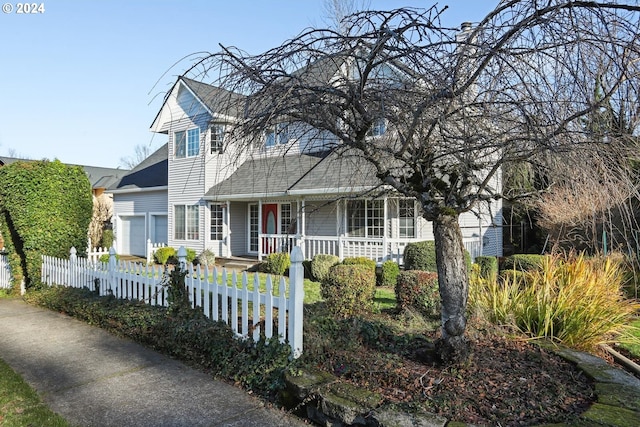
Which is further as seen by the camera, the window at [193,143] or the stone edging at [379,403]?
the window at [193,143]

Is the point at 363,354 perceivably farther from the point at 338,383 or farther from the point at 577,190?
the point at 577,190

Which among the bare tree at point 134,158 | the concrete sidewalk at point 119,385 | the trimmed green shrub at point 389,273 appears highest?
the bare tree at point 134,158

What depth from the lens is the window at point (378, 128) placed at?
346cm

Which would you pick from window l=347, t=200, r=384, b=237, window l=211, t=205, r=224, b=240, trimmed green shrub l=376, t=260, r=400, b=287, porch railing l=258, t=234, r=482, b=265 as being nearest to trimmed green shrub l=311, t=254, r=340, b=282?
porch railing l=258, t=234, r=482, b=265

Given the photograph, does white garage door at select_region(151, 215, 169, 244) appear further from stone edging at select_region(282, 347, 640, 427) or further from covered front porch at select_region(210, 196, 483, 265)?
stone edging at select_region(282, 347, 640, 427)

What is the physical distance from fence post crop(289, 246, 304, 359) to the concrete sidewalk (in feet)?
2.05

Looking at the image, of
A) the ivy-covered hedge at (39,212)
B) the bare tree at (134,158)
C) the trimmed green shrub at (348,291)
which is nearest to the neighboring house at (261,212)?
the ivy-covered hedge at (39,212)

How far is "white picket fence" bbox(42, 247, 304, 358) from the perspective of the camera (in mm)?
4219

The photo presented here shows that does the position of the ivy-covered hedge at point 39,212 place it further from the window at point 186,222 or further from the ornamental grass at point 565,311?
the ornamental grass at point 565,311

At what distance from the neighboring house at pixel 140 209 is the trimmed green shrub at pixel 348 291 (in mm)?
15095

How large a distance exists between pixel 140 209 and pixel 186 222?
4127mm

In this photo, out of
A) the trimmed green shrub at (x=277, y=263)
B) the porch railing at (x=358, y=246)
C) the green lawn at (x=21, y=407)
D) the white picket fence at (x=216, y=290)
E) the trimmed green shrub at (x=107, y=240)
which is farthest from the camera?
the trimmed green shrub at (x=107, y=240)

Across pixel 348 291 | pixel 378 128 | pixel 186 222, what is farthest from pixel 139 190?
pixel 378 128

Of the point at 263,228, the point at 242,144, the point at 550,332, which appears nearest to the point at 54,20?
the point at 242,144
